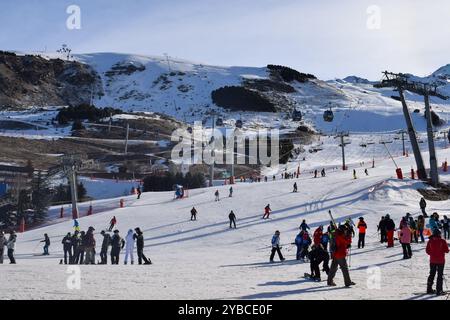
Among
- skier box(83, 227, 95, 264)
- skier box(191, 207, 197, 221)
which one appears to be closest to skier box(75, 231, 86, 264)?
skier box(83, 227, 95, 264)

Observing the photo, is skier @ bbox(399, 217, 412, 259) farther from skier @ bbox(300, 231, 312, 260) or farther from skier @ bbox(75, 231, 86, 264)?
skier @ bbox(75, 231, 86, 264)

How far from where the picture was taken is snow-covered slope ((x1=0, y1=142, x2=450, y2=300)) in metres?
13.1

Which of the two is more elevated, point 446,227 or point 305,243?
point 305,243

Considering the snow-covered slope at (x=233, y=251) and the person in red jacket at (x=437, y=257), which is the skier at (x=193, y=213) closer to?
the snow-covered slope at (x=233, y=251)

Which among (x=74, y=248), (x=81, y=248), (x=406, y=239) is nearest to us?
(x=406, y=239)

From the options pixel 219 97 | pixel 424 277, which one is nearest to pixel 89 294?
pixel 424 277

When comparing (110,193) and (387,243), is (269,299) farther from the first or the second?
(110,193)

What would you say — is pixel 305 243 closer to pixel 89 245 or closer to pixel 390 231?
pixel 390 231

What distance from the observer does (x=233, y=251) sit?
2523 cm

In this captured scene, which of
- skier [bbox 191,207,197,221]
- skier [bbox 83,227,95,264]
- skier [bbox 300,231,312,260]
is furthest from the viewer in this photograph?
skier [bbox 191,207,197,221]

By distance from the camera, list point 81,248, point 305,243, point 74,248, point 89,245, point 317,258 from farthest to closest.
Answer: point 74,248 → point 81,248 → point 89,245 → point 305,243 → point 317,258

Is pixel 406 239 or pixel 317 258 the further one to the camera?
pixel 406 239

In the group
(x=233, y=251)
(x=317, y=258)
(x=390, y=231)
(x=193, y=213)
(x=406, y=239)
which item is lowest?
(x=233, y=251)

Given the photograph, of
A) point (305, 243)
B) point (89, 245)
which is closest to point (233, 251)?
point (305, 243)
